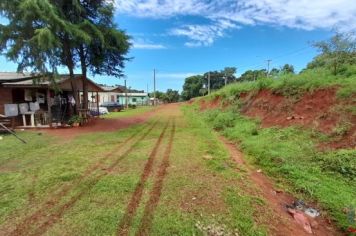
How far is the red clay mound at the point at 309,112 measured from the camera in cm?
681

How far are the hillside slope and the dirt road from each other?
1.55 feet

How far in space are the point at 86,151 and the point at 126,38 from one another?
10.7m

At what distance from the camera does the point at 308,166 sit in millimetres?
5676

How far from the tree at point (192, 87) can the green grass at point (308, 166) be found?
6880 centimetres

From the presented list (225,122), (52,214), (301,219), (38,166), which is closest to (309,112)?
(225,122)

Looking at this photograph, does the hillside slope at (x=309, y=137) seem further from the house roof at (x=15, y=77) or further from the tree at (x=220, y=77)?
the tree at (x=220, y=77)

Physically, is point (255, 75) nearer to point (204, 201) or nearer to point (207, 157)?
point (207, 157)

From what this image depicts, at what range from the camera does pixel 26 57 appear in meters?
13.0

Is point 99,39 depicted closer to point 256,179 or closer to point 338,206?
point 256,179

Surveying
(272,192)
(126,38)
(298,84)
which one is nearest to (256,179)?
(272,192)

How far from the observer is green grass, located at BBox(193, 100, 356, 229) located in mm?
4395

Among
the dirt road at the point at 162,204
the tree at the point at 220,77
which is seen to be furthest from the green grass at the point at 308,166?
the tree at the point at 220,77

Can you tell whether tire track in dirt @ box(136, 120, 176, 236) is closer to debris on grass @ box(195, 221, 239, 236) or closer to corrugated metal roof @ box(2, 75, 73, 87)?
debris on grass @ box(195, 221, 239, 236)

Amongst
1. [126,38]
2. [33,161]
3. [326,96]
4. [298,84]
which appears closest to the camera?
[33,161]
